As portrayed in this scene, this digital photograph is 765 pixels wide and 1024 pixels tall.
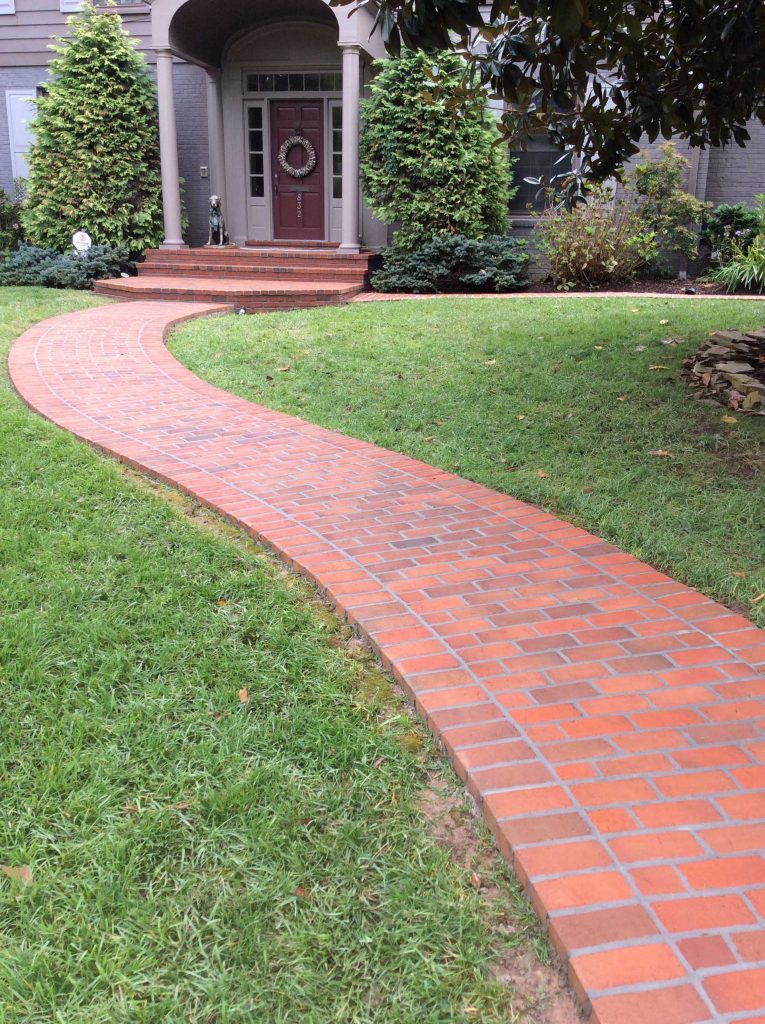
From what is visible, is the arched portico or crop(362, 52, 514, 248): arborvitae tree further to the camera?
the arched portico

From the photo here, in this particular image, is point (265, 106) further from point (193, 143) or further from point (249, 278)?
point (249, 278)

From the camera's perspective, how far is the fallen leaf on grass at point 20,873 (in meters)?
1.87

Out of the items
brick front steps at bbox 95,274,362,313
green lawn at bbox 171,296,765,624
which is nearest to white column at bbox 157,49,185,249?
brick front steps at bbox 95,274,362,313

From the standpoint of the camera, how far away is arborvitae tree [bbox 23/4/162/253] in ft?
39.9

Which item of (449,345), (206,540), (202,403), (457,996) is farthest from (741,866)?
(449,345)

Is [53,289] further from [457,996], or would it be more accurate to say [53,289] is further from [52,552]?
[457,996]

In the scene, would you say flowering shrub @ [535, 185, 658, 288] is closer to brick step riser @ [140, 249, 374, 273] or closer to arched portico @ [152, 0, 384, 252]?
brick step riser @ [140, 249, 374, 273]

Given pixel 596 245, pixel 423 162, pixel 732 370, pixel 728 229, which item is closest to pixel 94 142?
pixel 423 162

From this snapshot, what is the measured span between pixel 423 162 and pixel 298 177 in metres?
3.55

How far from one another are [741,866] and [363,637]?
4.55 feet

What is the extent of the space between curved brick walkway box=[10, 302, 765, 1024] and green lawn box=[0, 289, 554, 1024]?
13 cm

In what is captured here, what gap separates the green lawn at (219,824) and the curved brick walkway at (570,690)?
Answer: 0.43 feet

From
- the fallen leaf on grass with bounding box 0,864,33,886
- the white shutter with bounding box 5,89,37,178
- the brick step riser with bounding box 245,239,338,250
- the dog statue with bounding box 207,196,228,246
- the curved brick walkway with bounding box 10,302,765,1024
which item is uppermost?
the white shutter with bounding box 5,89,37,178

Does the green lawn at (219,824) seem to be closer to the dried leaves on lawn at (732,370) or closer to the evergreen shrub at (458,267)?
the dried leaves on lawn at (732,370)
